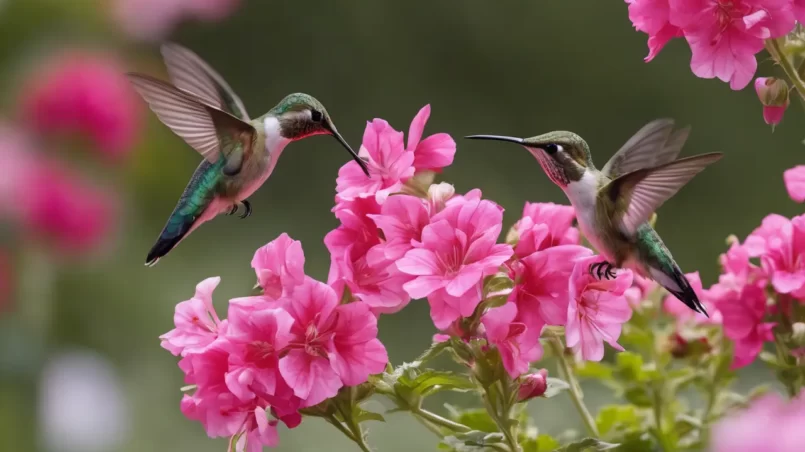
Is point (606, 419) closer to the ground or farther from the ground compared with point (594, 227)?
closer to the ground

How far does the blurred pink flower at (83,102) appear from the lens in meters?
2.14

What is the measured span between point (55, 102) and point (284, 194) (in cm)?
158

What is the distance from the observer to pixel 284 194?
12.1 ft

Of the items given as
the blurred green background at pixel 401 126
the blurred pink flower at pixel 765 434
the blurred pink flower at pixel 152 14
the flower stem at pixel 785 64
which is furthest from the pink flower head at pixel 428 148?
the blurred green background at pixel 401 126

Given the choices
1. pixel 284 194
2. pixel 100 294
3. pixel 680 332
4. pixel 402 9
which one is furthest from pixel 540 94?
pixel 680 332

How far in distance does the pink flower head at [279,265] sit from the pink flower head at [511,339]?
11 cm

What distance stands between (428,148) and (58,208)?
1599 millimetres

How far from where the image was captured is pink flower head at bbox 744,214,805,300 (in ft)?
2.30

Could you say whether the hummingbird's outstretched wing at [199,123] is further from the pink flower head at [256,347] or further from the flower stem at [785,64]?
the flower stem at [785,64]

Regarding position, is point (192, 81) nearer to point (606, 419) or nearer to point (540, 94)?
point (606, 419)

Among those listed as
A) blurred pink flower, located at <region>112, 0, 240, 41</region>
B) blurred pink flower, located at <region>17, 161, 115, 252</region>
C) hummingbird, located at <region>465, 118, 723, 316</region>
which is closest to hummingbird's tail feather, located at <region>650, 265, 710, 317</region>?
hummingbird, located at <region>465, 118, 723, 316</region>

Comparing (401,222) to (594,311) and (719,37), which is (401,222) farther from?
(719,37)

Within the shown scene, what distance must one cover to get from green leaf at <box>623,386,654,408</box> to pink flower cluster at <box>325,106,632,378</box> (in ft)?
0.63

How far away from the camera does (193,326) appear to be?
66 centimetres
